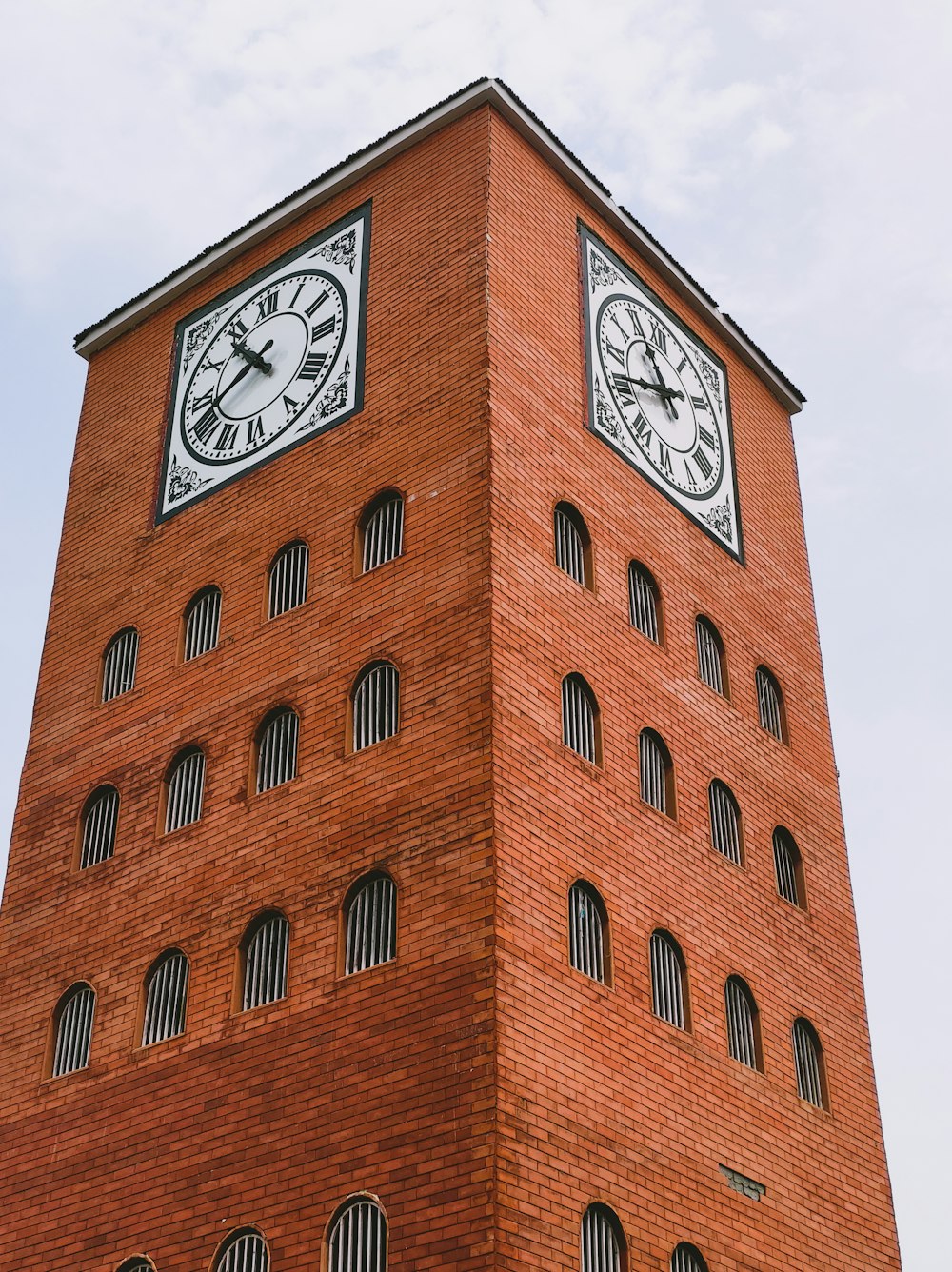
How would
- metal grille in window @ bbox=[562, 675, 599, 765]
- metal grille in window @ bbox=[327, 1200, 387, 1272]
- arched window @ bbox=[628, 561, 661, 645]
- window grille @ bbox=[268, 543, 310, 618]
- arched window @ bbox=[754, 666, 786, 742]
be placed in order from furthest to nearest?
arched window @ bbox=[754, 666, 786, 742] → arched window @ bbox=[628, 561, 661, 645] → window grille @ bbox=[268, 543, 310, 618] → metal grille in window @ bbox=[562, 675, 599, 765] → metal grille in window @ bbox=[327, 1200, 387, 1272]

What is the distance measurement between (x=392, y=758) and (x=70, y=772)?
5.60 metres

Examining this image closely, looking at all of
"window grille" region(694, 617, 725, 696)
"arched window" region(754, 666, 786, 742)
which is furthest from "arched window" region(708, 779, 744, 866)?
"arched window" region(754, 666, 786, 742)

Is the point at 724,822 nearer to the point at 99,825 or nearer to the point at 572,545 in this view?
the point at 572,545

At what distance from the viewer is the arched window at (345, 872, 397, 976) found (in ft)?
59.6

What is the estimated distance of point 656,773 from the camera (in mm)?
21312

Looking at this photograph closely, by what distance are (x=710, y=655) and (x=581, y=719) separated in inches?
156

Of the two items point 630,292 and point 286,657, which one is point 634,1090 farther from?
point 630,292

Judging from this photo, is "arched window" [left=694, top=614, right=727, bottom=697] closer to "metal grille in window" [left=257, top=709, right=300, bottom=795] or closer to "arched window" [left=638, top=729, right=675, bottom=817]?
"arched window" [left=638, top=729, right=675, bottom=817]

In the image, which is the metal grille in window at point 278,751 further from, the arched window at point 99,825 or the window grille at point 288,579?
the arched window at point 99,825

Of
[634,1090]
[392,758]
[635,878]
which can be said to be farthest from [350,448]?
[634,1090]

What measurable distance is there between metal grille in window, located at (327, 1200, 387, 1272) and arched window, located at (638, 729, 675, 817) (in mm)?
6083

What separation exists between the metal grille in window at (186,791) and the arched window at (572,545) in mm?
4816

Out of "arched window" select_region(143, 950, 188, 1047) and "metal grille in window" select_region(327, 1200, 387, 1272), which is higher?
"arched window" select_region(143, 950, 188, 1047)

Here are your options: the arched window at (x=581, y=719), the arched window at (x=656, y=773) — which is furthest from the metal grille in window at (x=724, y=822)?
the arched window at (x=581, y=719)
